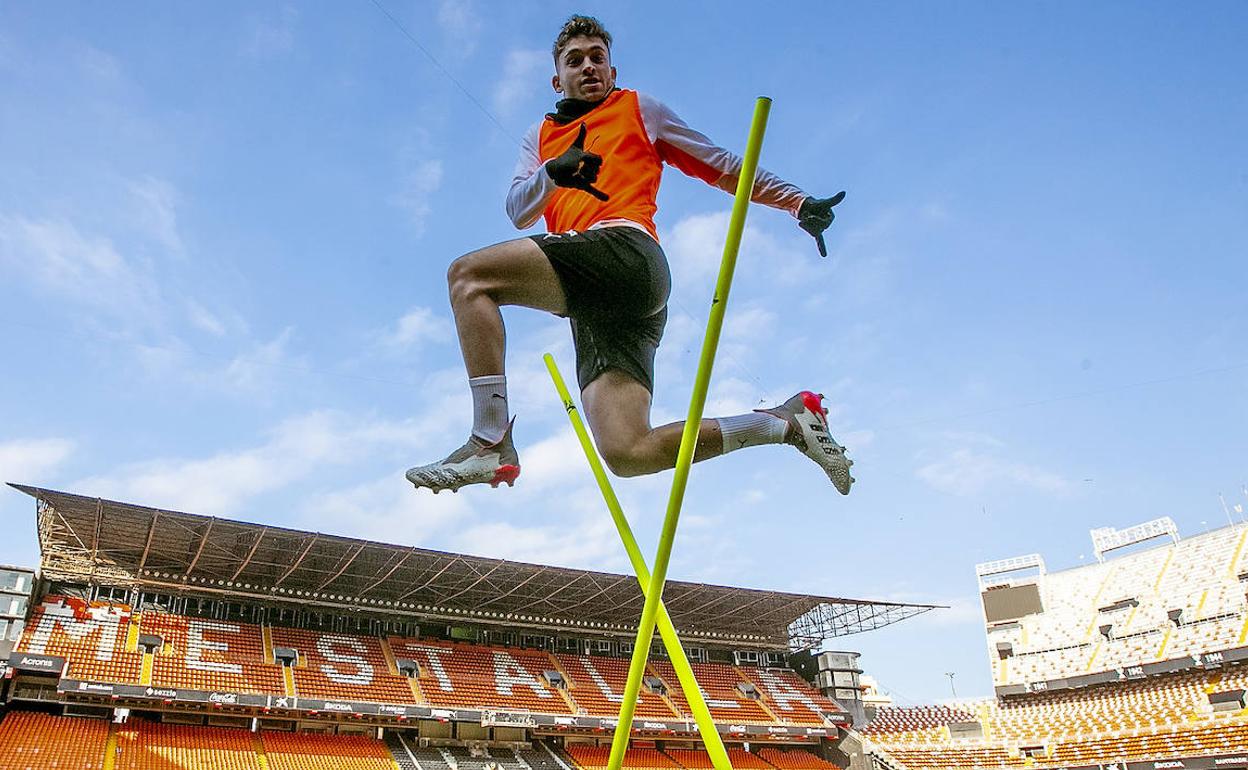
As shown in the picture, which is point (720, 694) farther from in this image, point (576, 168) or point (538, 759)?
point (576, 168)

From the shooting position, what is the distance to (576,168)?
2.74 m

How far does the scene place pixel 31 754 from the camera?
21.8 m

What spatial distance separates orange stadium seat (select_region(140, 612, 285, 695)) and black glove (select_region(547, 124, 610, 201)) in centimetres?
2683

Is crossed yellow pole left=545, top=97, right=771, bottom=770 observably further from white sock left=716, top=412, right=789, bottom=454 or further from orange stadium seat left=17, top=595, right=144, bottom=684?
orange stadium seat left=17, top=595, right=144, bottom=684

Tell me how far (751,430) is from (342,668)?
2909 centimetres

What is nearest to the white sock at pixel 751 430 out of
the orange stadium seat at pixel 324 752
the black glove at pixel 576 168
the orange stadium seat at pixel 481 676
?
the black glove at pixel 576 168

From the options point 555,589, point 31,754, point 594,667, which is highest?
point 555,589

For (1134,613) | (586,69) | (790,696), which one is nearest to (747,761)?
(790,696)

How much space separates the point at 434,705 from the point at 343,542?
6.22 meters

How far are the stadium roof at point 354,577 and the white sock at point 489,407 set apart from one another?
25.4m

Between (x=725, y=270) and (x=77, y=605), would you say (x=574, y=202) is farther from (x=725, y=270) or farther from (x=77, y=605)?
(x=77, y=605)

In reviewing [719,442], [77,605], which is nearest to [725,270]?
[719,442]

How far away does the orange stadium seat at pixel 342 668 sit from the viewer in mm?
27391

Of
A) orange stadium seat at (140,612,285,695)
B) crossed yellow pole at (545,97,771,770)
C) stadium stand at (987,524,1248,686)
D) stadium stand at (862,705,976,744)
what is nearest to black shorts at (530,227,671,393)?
crossed yellow pole at (545,97,771,770)
